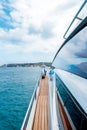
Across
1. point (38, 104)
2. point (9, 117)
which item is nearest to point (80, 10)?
point (38, 104)

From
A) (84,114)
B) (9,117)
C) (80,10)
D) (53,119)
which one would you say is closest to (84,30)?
(80,10)

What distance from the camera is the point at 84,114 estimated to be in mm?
2822

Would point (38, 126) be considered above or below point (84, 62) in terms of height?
below

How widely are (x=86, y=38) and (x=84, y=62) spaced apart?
58 cm

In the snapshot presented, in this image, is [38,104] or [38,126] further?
[38,104]

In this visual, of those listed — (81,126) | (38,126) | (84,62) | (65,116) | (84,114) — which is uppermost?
(84,62)

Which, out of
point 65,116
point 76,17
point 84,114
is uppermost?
point 76,17

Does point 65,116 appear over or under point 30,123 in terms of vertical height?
over

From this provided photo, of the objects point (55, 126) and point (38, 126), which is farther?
point (38, 126)

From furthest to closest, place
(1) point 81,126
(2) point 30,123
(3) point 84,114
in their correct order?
(2) point 30,123 < (1) point 81,126 < (3) point 84,114

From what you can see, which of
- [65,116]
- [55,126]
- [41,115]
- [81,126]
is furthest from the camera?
[41,115]

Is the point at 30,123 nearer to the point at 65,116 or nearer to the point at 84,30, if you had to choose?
the point at 65,116

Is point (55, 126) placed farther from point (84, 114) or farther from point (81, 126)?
point (81, 126)

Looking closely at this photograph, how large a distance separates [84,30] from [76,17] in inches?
27.6
